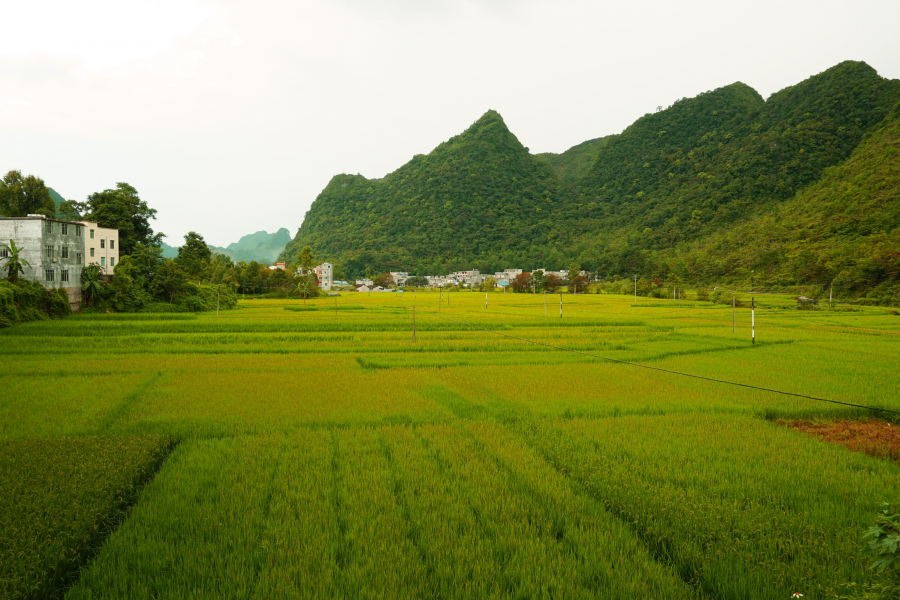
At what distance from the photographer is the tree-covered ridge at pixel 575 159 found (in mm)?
134837

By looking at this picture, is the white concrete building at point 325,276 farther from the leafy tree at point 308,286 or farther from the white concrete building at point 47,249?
the white concrete building at point 47,249

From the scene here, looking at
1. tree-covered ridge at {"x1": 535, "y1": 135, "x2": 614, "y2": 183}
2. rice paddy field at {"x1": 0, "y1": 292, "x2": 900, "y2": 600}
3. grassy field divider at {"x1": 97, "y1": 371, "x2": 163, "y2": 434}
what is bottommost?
grassy field divider at {"x1": 97, "y1": 371, "x2": 163, "y2": 434}

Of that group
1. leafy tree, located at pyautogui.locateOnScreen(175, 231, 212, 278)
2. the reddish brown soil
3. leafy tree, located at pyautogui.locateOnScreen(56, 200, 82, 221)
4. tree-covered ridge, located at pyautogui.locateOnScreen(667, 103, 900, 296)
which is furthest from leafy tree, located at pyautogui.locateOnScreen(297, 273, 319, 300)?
the reddish brown soil

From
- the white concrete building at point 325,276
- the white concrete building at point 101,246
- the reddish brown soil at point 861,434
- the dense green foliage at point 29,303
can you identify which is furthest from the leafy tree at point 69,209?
the reddish brown soil at point 861,434

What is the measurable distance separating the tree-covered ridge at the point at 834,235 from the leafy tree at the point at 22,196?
6824 centimetres

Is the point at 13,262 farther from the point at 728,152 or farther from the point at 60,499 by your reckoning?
the point at 728,152

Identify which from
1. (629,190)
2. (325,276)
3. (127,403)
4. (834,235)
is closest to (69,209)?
(325,276)

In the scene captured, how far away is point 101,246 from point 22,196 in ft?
36.8

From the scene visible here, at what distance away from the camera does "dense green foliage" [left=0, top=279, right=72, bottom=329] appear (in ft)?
72.0

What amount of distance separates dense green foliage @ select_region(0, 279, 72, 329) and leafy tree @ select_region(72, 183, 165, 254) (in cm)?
1309

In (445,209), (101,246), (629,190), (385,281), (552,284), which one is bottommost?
(552,284)

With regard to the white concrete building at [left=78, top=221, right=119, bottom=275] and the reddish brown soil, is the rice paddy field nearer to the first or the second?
the reddish brown soil

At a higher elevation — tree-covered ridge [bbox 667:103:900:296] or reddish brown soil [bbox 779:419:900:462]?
tree-covered ridge [bbox 667:103:900:296]

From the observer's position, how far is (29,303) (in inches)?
981
